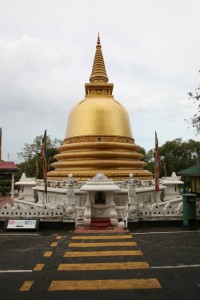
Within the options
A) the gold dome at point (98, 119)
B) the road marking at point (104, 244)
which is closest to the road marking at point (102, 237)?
the road marking at point (104, 244)

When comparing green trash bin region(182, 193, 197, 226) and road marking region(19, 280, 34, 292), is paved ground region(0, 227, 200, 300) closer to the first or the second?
road marking region(19, 280, 34, 292)

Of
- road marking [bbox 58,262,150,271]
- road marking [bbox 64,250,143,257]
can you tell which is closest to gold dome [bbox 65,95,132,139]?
road marking [bbox 64,250,143,257]

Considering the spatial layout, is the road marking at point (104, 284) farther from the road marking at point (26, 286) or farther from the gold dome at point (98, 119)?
the gold dome at point (98, 119)

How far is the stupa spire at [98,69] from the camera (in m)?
25.5

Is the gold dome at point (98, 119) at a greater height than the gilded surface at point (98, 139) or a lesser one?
greater

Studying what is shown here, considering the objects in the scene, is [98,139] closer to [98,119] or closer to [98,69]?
[98,119]

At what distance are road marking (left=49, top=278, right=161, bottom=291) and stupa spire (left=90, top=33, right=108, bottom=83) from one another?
19.9 meters

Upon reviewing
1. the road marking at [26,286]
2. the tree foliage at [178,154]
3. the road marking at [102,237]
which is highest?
the tree foliage at [178,154]

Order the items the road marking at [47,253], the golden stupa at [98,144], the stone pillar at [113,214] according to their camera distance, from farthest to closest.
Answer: the golden stupa at [98,144] → the stone pillar at [113,214] → the road marking at [47,253]

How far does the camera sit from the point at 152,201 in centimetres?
2070

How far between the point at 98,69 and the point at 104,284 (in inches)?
824

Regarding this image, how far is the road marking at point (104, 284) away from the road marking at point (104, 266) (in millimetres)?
1003

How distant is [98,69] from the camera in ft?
84.7

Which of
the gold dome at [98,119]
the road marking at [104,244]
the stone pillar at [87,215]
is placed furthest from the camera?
the gold dome at [98,119]
